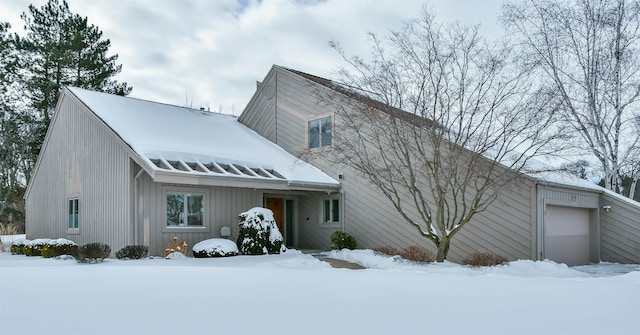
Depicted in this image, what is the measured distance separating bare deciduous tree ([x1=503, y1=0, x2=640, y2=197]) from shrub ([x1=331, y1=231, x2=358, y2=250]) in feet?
29.2

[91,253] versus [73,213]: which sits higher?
[73,213]

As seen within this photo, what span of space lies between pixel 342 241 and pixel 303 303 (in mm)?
8401

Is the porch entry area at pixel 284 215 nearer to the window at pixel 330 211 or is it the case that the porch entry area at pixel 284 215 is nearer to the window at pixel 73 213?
the window at pixel 330 211

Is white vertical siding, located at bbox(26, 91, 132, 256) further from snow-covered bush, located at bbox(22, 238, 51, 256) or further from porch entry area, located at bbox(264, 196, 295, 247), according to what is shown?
porch entry area, located at bbox(264, 196, 295, 247)

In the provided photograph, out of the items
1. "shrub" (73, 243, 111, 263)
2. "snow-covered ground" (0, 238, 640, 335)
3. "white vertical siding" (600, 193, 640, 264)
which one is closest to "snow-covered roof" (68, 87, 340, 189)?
"shrub" (73, 243, 111, 263)

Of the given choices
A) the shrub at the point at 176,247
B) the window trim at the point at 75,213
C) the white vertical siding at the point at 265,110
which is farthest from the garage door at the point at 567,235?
the window trim at the point at 75,213

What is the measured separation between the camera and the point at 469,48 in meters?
10.9

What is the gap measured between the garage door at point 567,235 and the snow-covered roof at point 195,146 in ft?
19.4

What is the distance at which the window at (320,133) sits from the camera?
612 inches

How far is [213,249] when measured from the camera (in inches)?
475

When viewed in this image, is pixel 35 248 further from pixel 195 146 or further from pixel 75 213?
pixel 195 146

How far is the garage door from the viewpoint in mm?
12203

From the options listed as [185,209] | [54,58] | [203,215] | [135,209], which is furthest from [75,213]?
[54,58]

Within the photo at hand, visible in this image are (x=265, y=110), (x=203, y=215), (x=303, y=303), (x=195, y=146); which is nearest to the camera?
(x=303, y=303)
